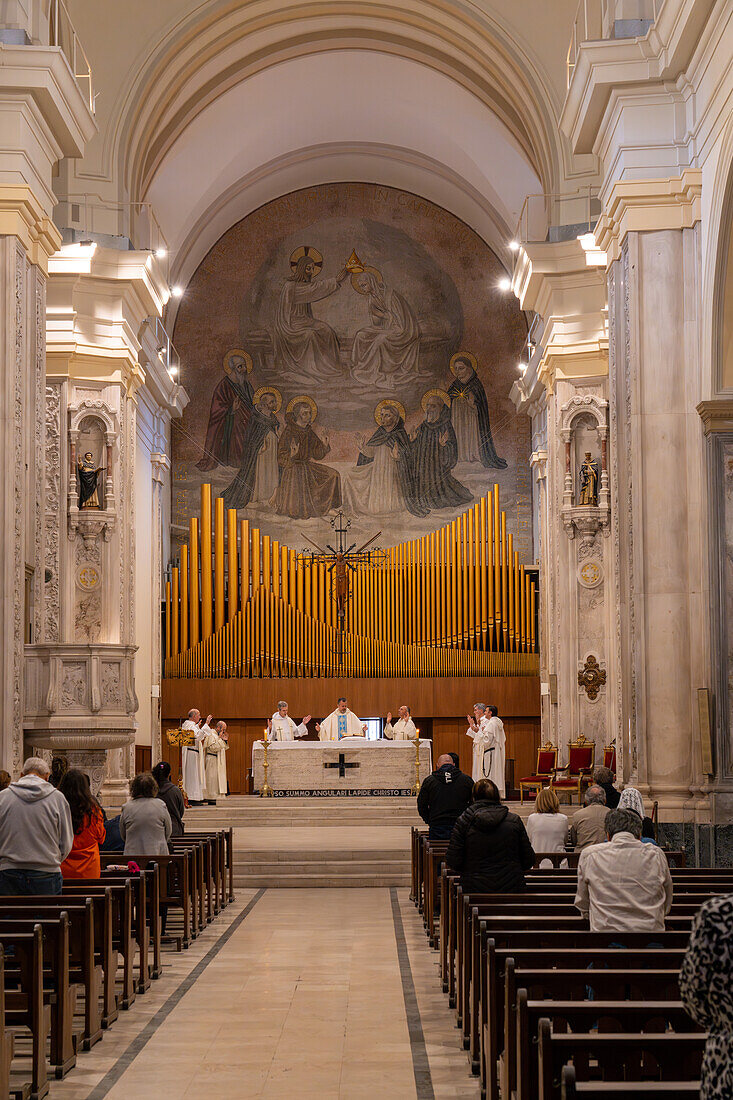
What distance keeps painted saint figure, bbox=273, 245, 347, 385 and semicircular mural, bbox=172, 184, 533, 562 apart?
26 mm

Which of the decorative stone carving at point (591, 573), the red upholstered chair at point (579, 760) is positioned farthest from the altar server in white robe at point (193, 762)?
the decorative stone carving at point (591, 573)

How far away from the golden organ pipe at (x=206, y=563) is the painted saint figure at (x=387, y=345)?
3.87m

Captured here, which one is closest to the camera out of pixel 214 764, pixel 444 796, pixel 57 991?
pixel 57 991

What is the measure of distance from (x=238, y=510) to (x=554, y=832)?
1643 cm

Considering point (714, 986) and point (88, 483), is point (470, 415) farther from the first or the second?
point (714, 986)

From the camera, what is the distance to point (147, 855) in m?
9.12

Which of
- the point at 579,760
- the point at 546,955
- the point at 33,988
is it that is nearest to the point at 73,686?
the point at 579,760

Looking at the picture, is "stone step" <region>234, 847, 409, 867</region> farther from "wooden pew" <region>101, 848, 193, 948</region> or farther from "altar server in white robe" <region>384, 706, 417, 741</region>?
"altar server in white robe" <region>384, 706, 417, 741</region>

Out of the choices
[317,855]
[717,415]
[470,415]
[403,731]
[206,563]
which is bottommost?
[317,855]

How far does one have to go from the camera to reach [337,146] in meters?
24.8

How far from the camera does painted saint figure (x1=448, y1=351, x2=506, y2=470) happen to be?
24.9 m

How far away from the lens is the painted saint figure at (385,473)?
81.5 ft

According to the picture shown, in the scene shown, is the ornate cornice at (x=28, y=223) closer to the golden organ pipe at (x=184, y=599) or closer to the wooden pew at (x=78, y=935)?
the wooden pew at (x=78, y=935)

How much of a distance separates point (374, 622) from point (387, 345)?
556 cm
